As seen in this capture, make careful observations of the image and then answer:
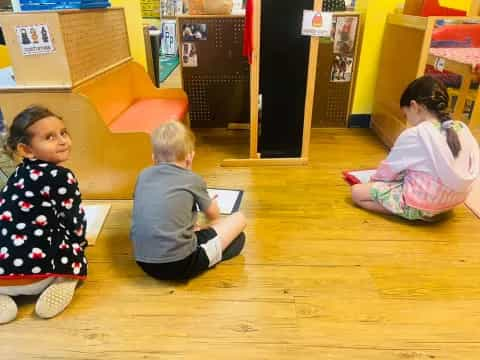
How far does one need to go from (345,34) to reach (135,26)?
4.57ft

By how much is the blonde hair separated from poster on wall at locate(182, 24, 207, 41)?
1.43 m

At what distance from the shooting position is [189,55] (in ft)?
8.20

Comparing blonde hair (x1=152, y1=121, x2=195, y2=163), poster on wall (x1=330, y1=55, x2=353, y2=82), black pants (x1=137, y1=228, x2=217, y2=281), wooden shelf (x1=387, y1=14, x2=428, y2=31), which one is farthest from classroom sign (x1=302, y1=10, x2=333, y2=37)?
black pants (x1=137, y1=228, x2=217, y2=281)

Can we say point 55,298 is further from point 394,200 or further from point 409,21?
point 409,21

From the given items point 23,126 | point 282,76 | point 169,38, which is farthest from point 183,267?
point 169,38

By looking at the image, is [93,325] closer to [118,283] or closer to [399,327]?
[118,283]

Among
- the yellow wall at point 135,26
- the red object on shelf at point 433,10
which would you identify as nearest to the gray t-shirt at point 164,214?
the yellow wall at point 135,26

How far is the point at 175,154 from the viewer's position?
3.96 ft

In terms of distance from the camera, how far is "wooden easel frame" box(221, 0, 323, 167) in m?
1.86

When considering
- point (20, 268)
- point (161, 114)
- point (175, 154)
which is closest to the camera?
point (20, 268)

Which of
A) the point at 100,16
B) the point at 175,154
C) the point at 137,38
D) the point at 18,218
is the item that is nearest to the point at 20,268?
the point at 18,218

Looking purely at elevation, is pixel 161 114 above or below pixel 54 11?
below

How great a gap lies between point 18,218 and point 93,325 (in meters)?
0.40

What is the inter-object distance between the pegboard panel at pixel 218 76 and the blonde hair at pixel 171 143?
4.70ft
